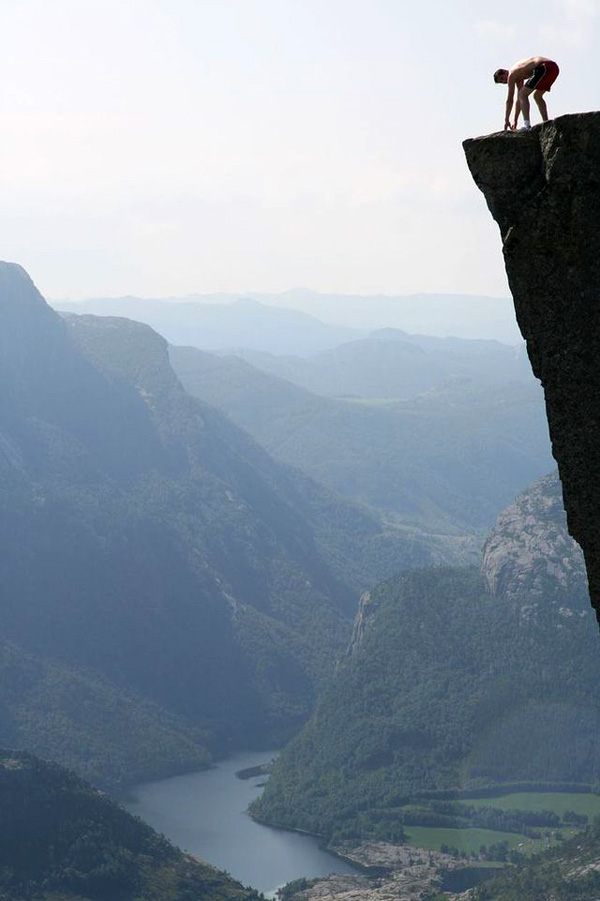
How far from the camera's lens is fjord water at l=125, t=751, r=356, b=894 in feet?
447

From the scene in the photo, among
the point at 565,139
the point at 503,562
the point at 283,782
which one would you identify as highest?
the point at 565,139

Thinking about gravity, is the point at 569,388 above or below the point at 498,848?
above

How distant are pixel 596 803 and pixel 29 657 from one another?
290ft

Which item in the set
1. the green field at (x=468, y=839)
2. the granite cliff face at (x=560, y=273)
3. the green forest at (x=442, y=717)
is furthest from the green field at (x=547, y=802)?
the granite cliff face at (x=560, y=273)

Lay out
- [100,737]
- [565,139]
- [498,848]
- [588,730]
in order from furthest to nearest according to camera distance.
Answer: [100,737]
[588,730]
[498,848]
[565,139]

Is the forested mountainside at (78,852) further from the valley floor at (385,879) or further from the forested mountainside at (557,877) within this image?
the forested mountainside at (557,877)

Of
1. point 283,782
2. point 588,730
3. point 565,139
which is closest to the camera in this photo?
point 565,139

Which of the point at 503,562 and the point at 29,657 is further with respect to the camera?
the point at 29,657

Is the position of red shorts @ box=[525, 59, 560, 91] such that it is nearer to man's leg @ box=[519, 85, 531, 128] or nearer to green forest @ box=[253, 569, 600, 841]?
man's leg @ box=[519, 85, 531, 128]

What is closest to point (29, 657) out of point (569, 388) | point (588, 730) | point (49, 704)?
point (49, 704)

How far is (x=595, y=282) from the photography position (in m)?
10.8

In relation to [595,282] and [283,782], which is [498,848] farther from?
[595,282]

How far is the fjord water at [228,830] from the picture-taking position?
5364 inches

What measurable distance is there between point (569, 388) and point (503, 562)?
160m
